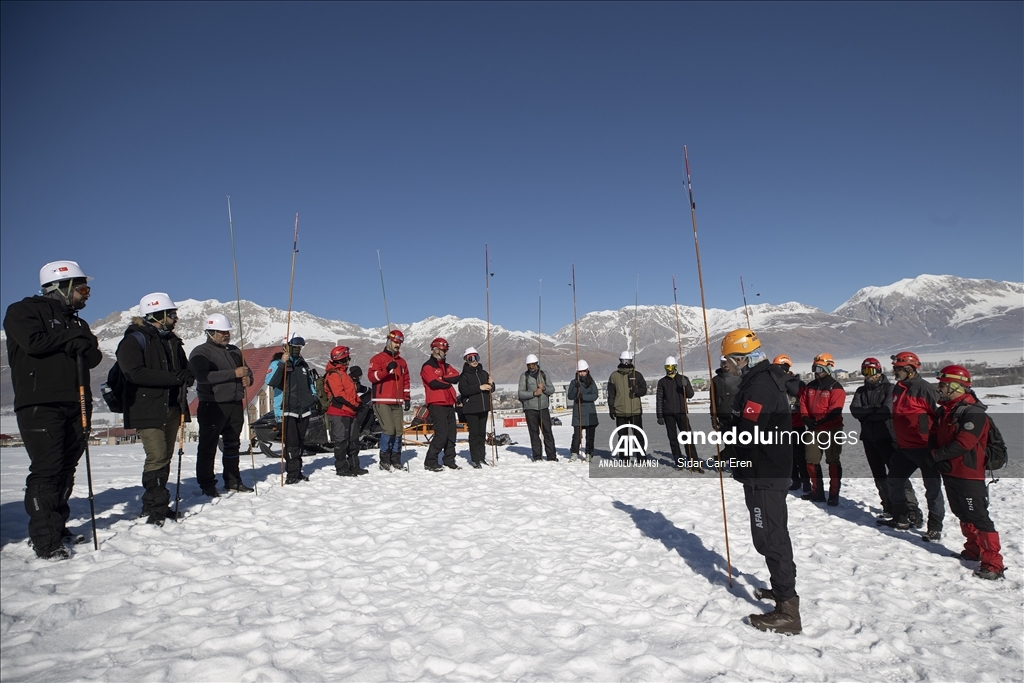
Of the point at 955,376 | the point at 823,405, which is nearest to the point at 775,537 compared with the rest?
the point at 955,376

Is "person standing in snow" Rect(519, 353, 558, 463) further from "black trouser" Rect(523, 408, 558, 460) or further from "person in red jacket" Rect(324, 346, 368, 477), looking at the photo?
"person in red jacket" Rect(324, 346, 368, 477)

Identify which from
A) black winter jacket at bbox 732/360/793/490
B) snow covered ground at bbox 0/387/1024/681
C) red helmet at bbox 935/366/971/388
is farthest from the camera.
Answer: red helmet at bbox 935/366/971/388

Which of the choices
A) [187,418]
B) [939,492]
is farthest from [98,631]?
[939,492]

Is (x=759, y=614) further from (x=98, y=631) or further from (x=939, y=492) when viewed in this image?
(x=98, y=631)

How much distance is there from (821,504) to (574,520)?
3.60 metres

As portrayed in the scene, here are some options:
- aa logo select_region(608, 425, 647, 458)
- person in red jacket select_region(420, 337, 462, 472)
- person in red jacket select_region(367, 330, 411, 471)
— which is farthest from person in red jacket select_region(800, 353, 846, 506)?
person in red jacket select_region(367, 330, 411, 471)

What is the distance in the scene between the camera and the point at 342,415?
8.11 meters

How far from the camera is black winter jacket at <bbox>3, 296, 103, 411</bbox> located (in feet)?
12.7

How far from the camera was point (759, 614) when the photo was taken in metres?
3.71

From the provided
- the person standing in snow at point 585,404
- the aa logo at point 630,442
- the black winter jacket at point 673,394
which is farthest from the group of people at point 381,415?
the person standing in snow at point 585,404

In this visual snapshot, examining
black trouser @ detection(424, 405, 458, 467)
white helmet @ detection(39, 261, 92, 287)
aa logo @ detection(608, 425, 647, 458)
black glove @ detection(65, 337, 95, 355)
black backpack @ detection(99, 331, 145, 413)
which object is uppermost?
white helmet @ detection(39, 261, 92, 287)

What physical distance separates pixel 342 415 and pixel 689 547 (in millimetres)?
5291

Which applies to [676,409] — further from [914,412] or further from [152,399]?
[152,399]

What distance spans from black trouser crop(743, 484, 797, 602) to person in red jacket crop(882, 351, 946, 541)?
2.90 metres
